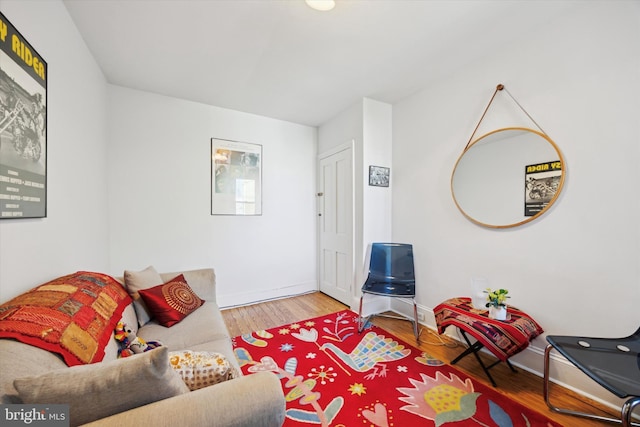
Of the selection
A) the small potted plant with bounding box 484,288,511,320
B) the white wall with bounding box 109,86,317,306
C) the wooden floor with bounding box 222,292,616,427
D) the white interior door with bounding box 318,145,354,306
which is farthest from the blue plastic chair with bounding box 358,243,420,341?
the white wall with bounding box 109,86,317,306

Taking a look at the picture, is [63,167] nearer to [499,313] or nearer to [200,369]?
[200,369]

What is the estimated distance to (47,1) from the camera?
138 centimetres

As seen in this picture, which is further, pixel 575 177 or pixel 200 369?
pixel 575 177

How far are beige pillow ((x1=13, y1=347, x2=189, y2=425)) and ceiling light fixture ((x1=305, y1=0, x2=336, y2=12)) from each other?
196cm

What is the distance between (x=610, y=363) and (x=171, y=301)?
2553 mm

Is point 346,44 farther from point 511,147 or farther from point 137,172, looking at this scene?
point 137,172

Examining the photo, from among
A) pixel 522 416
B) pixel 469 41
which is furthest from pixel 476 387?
pixel 469 41

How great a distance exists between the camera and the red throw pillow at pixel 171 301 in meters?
1.69

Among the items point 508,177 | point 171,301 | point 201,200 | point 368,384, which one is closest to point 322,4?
point 508,177

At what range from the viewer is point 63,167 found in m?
1.57

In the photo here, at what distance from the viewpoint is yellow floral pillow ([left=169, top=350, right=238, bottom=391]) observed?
0.96m

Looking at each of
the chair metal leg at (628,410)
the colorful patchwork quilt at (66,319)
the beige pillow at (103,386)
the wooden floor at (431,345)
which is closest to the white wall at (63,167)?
the colorful patchwork quilt at (66,319)

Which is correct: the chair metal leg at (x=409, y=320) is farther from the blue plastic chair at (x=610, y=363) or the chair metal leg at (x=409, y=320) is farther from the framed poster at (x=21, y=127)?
the framed poster at (x=21, y=127)

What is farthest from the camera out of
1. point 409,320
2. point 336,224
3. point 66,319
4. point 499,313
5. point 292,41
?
point 336,224
